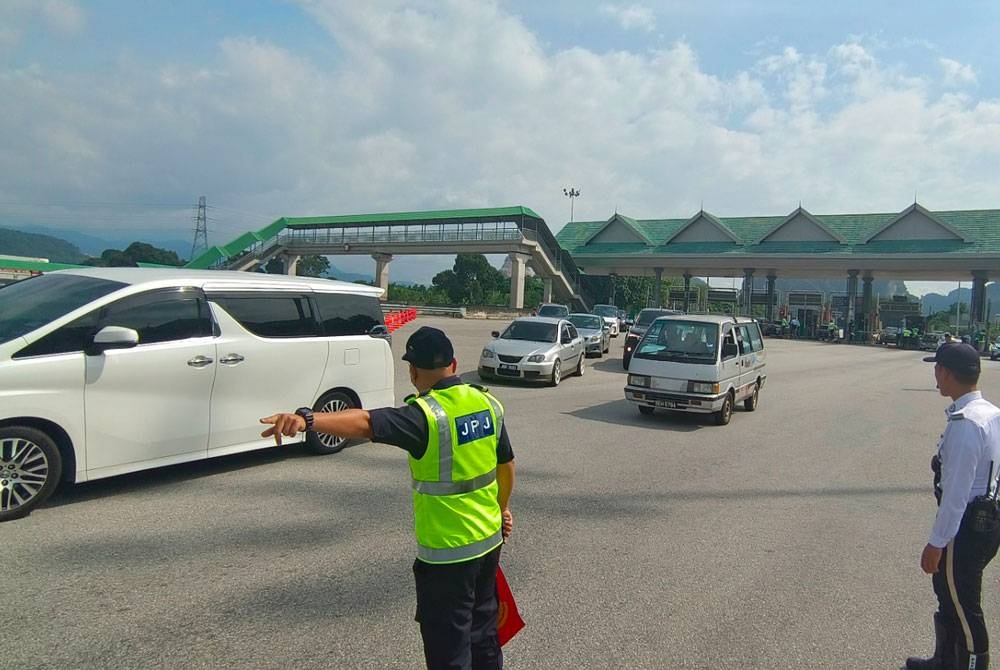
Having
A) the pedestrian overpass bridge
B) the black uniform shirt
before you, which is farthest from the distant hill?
the black uniform shirt

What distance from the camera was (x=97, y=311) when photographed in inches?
215

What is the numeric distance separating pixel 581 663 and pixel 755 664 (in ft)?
3.10

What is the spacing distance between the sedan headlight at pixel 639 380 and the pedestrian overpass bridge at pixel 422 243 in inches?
1581

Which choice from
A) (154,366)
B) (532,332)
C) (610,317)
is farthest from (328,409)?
(610,317)

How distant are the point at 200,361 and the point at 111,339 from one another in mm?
991

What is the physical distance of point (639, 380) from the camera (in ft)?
36.0

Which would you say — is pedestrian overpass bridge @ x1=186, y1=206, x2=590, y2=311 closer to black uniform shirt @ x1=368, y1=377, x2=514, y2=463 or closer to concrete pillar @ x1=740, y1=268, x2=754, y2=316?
concrete pillar @ x1=740, y1=268, x2=754, y2=316

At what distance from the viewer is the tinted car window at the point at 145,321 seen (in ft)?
17.0

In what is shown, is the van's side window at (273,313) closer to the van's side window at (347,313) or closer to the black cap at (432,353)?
the van's side window at (347,313)

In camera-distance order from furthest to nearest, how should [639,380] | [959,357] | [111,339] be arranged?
[639,380], [111,339], [959,357]

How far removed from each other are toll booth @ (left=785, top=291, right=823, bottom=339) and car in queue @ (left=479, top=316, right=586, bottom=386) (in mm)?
44147

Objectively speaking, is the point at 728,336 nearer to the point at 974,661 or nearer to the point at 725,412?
the point at 725,412

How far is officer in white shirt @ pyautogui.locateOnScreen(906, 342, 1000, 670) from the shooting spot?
2971 mm

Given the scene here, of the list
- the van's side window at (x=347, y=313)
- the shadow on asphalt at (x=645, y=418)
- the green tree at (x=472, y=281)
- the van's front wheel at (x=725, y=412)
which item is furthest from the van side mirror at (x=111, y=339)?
the green tree at (x=472, y=281)
